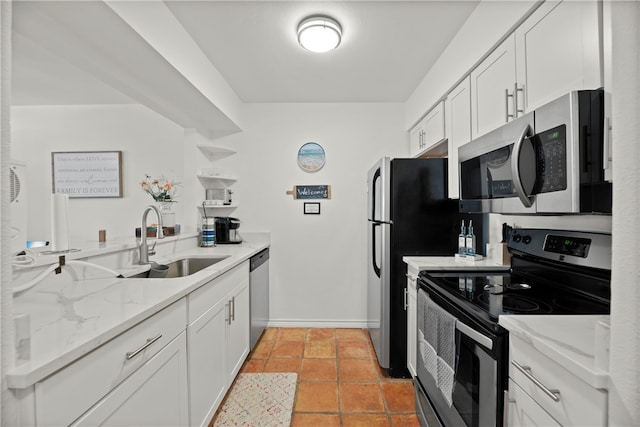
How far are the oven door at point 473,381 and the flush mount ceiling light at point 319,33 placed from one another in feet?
5.72

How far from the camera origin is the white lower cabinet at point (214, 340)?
4.78ft

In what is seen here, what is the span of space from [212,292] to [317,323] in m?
1.83

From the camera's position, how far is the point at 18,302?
3.53ft

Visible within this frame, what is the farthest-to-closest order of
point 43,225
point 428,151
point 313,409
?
point 43,225, point 428,151, point 313,409

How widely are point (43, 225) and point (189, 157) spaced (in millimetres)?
1921

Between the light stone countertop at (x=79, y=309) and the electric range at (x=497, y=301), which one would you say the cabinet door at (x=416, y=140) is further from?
the light stone countertop at (x=79, y=309)

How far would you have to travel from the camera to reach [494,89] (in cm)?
158

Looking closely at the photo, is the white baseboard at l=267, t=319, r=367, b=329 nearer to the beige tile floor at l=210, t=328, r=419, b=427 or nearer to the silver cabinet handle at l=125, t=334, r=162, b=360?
the beige tile floor at l=210, t=328, r=419, b=427

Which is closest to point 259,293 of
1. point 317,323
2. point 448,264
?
point 317,323

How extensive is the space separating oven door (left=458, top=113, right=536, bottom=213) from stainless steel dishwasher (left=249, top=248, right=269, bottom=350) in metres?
1.82

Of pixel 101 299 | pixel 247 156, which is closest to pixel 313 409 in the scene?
pixel 101 299

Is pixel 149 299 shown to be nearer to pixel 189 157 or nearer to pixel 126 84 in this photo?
pixel 126 84

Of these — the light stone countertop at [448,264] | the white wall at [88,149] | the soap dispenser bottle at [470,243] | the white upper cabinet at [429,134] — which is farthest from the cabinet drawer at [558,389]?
the white wall at [88,149]

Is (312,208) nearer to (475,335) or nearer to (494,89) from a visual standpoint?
(494,89)
